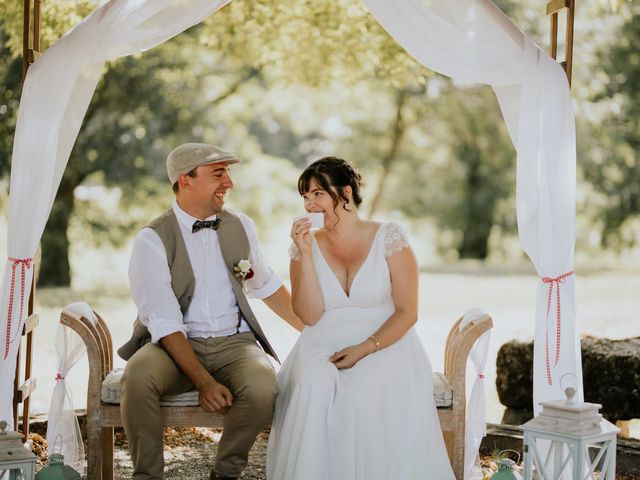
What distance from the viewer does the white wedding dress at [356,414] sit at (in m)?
3.77

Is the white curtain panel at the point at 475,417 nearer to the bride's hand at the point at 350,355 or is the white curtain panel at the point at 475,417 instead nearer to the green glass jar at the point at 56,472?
the bride's hand at the point at 350,355

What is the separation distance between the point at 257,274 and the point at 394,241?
2.64 ft

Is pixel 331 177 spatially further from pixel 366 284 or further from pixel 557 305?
pixel 557 305

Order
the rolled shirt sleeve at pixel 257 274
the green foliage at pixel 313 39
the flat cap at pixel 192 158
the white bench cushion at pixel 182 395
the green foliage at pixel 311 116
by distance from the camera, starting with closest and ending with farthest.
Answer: the white bench cushion at pixel 182 395 → the flat cap at pixel 192 158 → the rolled shirt sleeve at pixel 257 274 → the green foliage at pixel 313 39 → the green foliage at pixel 311 116

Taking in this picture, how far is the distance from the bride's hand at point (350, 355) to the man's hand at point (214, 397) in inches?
18.5

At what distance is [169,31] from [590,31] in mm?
11509

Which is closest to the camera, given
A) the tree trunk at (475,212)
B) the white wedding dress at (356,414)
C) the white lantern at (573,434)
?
the white lantern at (573,434)

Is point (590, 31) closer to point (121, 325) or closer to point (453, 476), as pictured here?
point (121, 325)

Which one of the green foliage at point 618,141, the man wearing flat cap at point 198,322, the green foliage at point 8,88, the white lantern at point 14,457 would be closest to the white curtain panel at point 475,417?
the man wearing flat cap at point 198,322

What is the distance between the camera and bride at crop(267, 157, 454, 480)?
3781 mm

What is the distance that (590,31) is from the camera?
47.1 feet

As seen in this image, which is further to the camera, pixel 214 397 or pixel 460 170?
pixel 460 170

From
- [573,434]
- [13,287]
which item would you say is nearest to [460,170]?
[13,287]

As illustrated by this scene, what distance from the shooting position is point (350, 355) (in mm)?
3982
